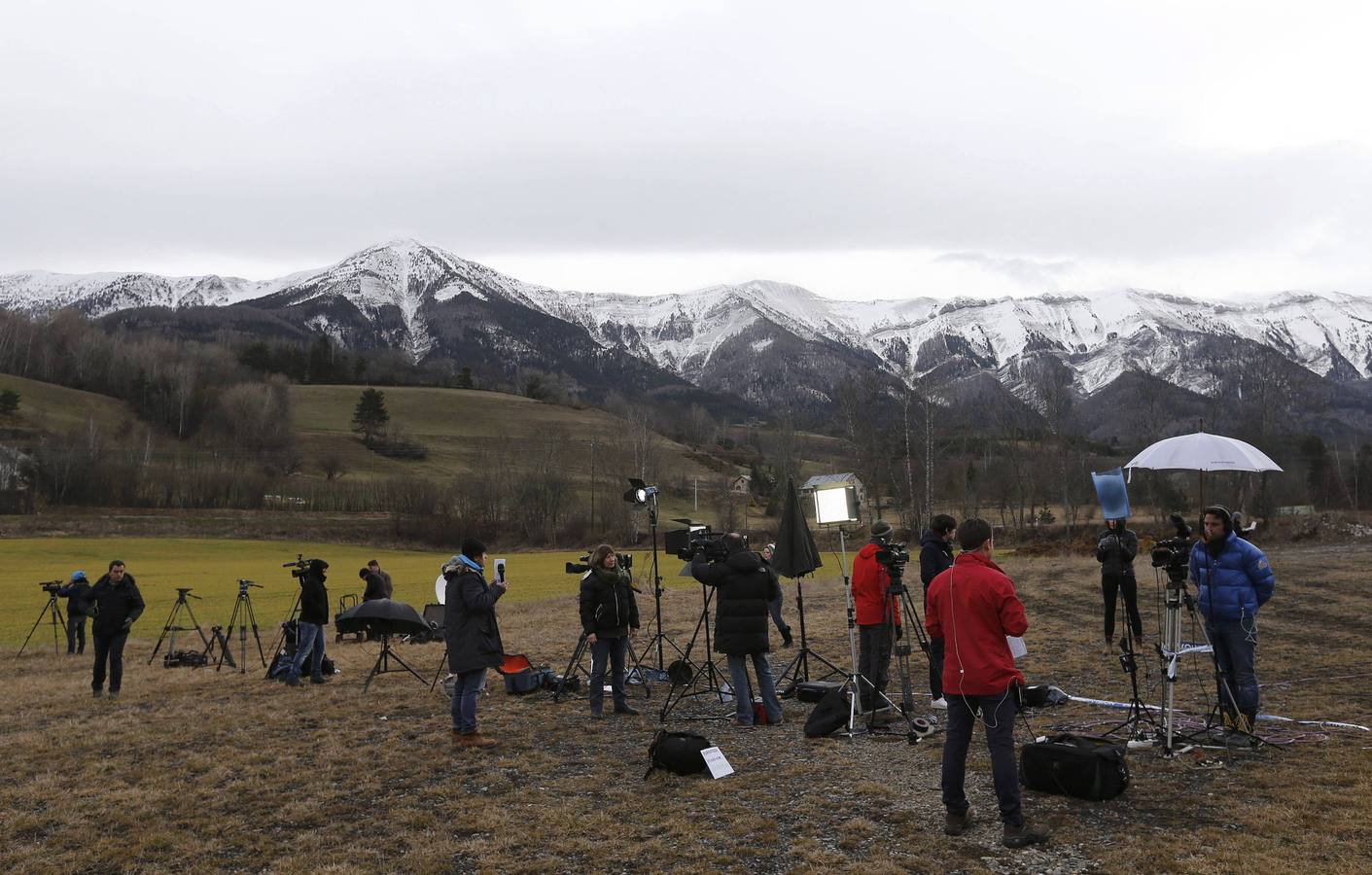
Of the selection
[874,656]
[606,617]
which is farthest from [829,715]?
[606,617]

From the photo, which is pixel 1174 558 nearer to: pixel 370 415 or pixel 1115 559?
pixel 1115 559

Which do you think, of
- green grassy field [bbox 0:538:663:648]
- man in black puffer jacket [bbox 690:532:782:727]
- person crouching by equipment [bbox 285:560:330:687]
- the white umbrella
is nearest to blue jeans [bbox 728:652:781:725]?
man in black puffer jacket [bbox 690:532:782:727]

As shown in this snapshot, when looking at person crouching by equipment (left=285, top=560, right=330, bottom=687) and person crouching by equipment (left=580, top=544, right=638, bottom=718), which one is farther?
person crouching by equipment (left=285, top=560, right=330, bottom=687)

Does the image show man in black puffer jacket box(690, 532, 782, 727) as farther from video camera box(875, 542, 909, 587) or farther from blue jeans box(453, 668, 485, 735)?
blue jeans box(453, 668, 485, 735)

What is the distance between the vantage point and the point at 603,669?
11414mm

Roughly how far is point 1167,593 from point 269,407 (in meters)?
120

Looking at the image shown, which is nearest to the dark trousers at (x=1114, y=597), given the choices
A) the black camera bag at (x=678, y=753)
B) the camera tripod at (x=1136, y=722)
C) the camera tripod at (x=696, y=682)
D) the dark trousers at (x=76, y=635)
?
the camera tripod at (x=1136, y=722)

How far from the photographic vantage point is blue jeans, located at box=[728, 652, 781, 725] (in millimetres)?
10375

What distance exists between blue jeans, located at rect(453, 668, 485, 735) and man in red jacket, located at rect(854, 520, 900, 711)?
446 centimetres

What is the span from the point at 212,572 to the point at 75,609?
30336 millimetres

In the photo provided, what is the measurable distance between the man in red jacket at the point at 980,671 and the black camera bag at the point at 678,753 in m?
2.58

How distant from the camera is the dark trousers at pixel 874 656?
1069 centimetres

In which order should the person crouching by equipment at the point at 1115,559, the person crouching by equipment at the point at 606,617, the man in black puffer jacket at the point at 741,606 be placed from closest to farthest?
1. the man in black puffer jacket at the point at 741,606
2. the person crouching by equipment at the point at 606,617
3. the person crouching by equipment at the point at 1115,559

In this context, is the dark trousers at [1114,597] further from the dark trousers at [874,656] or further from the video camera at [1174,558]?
the video camera at [1174,558]
